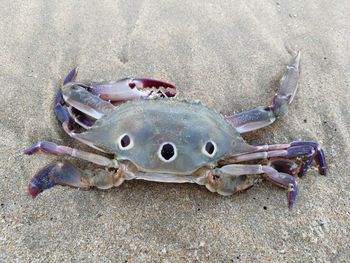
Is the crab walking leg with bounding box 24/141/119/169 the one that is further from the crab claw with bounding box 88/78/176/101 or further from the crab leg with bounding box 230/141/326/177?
the crab leg with bounding box 230/141/326/177

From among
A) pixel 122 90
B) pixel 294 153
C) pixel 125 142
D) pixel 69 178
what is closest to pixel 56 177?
pixel 69 178

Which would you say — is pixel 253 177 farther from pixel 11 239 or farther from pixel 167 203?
pixel 11 239

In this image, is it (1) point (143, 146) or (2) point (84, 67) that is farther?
(2) point (84, 67)

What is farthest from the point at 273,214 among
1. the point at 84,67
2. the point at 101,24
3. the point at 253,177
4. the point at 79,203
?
the point at 101,24

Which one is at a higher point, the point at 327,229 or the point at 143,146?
the point at 143,146

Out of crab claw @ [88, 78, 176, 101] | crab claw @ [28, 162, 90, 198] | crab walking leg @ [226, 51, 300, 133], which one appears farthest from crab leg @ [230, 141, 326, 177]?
crab claw @ [28, 162, 90, 198]

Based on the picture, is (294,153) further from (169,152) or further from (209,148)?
→ (169,152)

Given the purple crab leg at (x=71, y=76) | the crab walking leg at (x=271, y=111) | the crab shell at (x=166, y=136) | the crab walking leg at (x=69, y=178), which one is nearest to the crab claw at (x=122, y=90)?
the purple crab leg at (x=71, y=76)

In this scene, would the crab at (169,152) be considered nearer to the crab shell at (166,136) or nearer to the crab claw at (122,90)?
the crab shell at (166,136)
